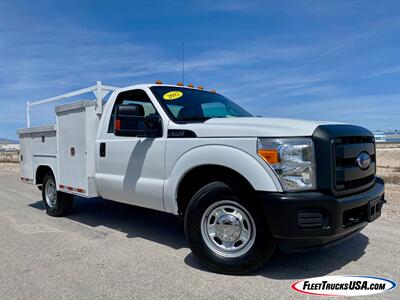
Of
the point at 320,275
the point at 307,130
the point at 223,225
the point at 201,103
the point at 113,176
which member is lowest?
the point at 320,275

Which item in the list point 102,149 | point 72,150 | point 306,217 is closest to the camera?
point 306,217

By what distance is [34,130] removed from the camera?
22.0 feet

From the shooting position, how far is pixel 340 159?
10.9 feet

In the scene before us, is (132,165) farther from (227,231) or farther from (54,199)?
(54,199)

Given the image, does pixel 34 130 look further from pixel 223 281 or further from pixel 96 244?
pixel 223 281

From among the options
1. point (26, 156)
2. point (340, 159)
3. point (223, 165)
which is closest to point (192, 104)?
point (223, 165)

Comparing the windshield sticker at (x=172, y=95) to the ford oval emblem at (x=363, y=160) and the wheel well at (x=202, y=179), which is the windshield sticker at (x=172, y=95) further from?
the ford oval emblem at (x=363, y=160)

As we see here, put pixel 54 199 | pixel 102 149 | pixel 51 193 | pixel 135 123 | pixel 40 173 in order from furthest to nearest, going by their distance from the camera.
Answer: pixel 40 173 < pixel 51 193 < pixel 54 199 < pixel 102 149 < pixel 135 123

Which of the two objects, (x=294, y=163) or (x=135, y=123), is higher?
(x=135, y=123)

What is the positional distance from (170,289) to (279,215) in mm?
1233

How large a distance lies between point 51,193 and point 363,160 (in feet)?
17.9

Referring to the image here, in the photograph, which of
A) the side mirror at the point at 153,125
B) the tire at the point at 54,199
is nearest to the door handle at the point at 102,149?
the side mirror at the point at 153,125

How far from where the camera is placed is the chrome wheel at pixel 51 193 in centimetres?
639

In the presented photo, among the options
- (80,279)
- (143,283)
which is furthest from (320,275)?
(80,279)
